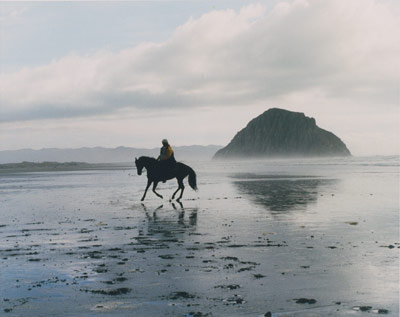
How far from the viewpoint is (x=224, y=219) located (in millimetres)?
16188

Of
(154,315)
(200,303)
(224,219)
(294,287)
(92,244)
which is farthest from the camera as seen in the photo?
(224,219)

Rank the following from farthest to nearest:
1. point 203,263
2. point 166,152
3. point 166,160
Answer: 1. point 166,160
2. point 166,152
3. point 203,263

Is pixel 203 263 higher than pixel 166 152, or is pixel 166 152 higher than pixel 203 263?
pixel 166 152

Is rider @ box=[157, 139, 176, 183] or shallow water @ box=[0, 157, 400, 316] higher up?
rider @ box=[157, 139, 176, 183]

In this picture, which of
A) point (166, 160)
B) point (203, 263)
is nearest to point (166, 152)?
point (166, 160)

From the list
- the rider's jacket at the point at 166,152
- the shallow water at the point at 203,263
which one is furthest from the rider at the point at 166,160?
the shallow water at the point at 203,263

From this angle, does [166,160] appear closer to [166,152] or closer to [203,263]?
[166,152]

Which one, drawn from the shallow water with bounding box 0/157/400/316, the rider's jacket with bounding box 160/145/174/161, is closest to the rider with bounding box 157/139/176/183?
the rider's jacket with bounding box 160/145/174/161

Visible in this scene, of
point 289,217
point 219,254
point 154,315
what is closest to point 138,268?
point 219,254

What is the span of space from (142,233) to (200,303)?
6999mm

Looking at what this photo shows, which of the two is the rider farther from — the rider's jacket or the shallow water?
the shallow water

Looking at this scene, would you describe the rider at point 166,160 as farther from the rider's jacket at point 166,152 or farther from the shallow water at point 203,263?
the shallow water at point 203,263

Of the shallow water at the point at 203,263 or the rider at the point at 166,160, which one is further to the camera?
the rider at the point at 166,160

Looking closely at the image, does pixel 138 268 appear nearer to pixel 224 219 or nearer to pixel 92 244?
pixel 92 244
